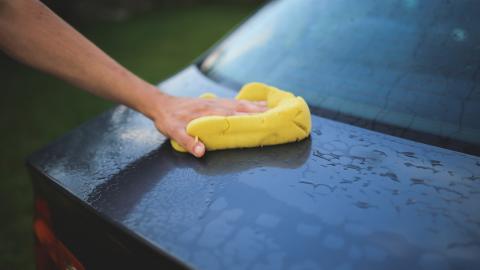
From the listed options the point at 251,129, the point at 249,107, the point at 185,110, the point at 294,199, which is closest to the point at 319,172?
the point at 294,199

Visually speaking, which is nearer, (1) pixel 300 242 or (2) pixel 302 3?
(1) pixel 300 242

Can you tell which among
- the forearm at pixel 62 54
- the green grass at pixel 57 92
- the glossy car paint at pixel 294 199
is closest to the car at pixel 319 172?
the glossy car paint at pixel 294 199

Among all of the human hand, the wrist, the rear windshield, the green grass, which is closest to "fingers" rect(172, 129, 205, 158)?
the human hand

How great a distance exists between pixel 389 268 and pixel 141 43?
272 inches

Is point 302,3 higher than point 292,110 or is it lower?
higher

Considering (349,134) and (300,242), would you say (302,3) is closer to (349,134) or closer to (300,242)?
(349,134)

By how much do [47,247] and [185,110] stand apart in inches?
24.0

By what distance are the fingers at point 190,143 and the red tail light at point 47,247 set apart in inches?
17.2

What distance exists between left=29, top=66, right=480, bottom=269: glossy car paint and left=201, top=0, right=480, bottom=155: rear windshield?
0.32 ft

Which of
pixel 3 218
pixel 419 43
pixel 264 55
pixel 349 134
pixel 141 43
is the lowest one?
pixel 3 218

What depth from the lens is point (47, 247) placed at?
111 centimetres

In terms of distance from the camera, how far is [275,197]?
0.79 meters

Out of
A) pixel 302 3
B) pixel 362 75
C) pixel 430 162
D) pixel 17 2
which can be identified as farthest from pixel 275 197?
pixel 302 3

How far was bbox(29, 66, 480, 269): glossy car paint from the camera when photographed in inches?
26.0
